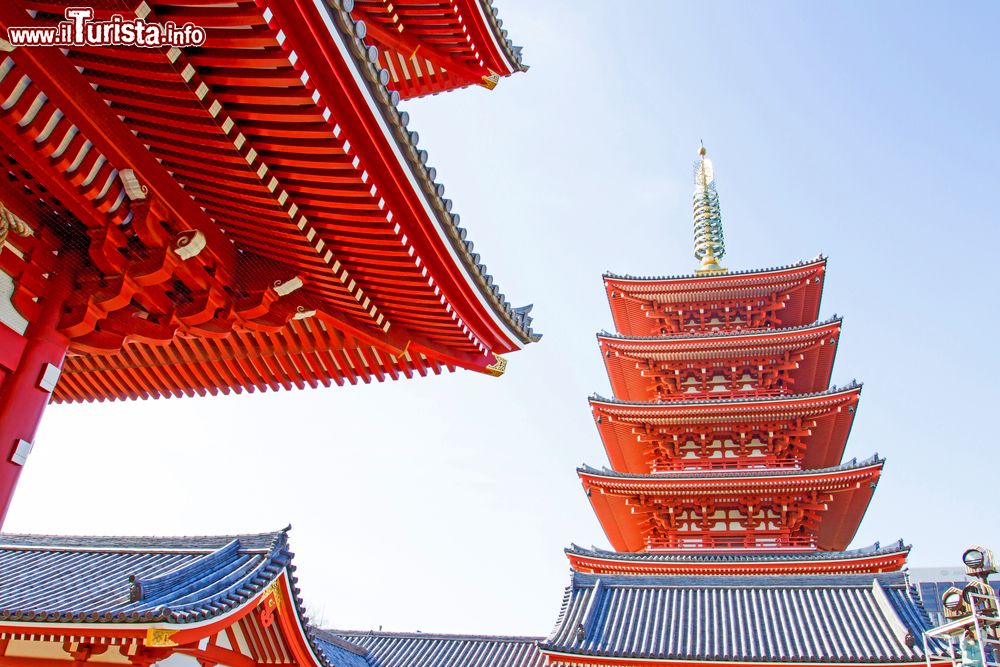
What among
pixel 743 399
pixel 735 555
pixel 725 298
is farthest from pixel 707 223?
pixel 735 555

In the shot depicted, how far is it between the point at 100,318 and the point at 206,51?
2.59 meters

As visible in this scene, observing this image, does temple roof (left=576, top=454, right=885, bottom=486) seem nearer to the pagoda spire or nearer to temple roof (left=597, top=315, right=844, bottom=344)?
temple roof (left=597, top=315, right=844, bottom=344)

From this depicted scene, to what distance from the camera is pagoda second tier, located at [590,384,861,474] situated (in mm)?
19469

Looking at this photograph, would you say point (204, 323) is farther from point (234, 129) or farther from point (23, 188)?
point (234, 129)

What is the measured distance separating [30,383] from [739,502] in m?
17.2

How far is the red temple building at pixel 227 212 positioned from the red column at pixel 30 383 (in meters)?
0.01

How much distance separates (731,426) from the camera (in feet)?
65.9

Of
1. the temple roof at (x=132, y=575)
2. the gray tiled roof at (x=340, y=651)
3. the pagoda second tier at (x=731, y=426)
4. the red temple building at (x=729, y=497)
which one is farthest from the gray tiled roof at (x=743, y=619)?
the temple roof at (x=132, y=575)

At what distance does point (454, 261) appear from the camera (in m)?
6.02

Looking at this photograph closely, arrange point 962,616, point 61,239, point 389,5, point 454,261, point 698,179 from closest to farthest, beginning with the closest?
1. point 61,239
2. point 454,261
3. point 962,616
4. point 389,5
5. point 698,179

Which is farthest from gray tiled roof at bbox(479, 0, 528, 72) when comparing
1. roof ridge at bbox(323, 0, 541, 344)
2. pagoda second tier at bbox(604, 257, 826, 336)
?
pagoda second tier at bbox(604, 257, 826, 336)

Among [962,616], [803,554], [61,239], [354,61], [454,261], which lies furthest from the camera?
[803,554]

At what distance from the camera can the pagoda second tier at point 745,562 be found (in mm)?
16391

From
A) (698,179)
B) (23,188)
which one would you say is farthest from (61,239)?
(698,179)
